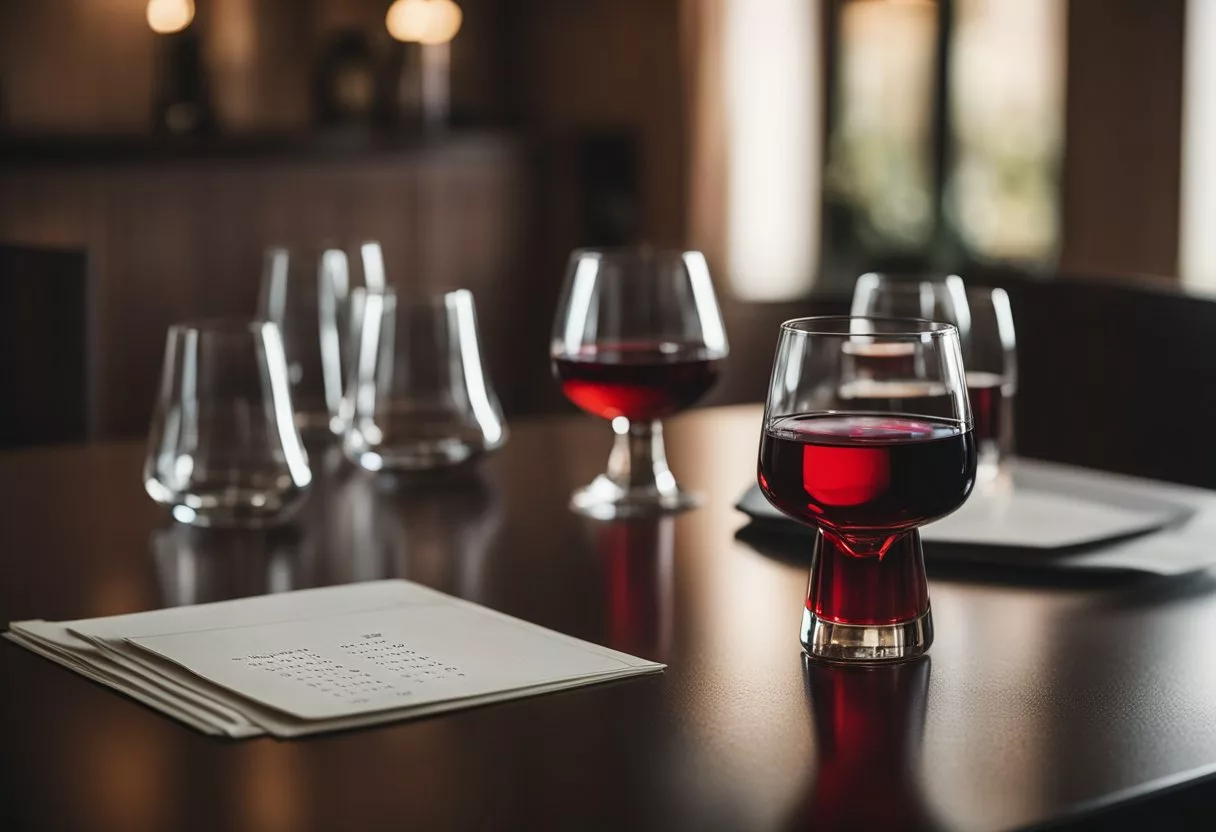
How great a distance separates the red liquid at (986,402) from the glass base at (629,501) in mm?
213

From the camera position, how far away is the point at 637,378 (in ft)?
3.90

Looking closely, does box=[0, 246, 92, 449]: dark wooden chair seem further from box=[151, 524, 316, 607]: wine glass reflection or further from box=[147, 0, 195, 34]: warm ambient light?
box=[147, 0, 195, 34]: warm ambient light

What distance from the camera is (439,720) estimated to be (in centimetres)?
70

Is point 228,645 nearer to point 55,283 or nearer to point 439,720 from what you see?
point 439,720

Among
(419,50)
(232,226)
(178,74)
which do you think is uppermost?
(419,50)

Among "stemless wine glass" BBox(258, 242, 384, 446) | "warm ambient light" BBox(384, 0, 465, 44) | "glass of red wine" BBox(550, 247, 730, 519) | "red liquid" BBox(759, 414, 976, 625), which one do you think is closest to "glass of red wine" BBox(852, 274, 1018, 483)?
"glass of red wine" BBox(550, 247, 730, 519)

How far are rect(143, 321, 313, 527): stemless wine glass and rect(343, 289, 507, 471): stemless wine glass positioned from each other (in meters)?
0.15

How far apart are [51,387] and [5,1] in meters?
3.55

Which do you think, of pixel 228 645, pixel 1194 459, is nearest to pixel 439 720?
pixel 228 645

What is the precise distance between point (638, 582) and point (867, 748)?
315mm

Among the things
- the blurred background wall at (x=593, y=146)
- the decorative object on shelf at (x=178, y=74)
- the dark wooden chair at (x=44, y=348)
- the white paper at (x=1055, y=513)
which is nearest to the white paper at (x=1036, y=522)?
the white paper at (x=1055, y=513)

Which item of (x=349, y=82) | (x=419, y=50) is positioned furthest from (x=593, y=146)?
(x=349, y=82)

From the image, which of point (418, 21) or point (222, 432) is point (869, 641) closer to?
point (222, 432)

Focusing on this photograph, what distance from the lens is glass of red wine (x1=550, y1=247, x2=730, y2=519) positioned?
1.19 meters
